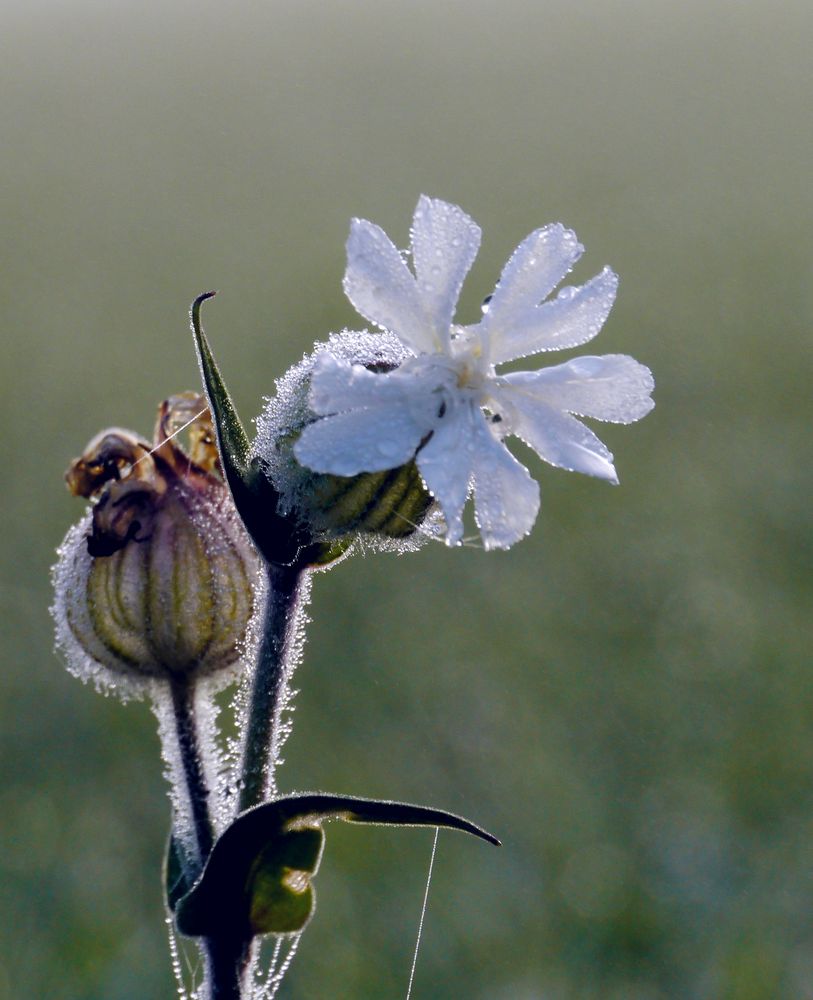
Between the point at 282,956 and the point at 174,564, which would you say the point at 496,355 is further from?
the point at 282,956

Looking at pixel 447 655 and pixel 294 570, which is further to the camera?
pixel 447 655

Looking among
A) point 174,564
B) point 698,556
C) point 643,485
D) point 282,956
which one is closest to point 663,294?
point 643,485

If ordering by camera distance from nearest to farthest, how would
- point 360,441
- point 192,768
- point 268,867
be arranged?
point 360,441 → point 268,867 → point 192,768

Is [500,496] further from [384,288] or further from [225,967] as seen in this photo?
[225,967]

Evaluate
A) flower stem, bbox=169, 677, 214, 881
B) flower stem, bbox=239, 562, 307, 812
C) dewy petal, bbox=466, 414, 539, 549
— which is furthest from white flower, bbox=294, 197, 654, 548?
flower stem, bbox=169, 677, 214, 881

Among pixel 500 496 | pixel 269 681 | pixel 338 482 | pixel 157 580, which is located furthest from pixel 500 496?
pixel 157 580

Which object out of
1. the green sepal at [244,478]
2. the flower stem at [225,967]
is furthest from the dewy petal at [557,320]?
the flower stem at [225,967]
